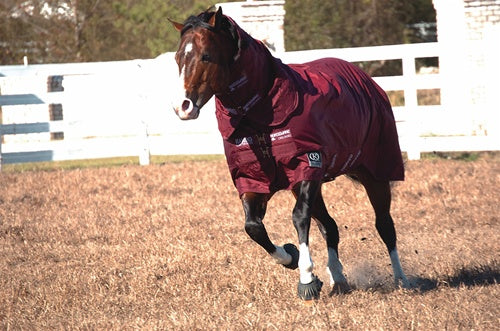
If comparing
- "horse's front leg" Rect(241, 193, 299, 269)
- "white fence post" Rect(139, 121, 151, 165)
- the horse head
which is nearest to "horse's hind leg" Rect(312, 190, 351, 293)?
"horse's front leg" Rect(241, 193, 299, 269)

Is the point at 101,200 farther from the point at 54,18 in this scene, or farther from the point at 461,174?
the point at 54,18

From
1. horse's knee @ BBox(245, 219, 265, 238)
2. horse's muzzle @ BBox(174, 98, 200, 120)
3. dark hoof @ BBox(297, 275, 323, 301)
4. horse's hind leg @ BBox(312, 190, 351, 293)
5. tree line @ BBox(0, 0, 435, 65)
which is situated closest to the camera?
horse's muzzle @ BBox(174, 98, 200, 120)

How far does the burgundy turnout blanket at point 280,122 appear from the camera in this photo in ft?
19.6

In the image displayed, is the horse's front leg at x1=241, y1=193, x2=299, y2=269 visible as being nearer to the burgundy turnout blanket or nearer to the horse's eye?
the burgundy turnout blanket

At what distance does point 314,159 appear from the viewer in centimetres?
610

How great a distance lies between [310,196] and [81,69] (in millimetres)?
10282


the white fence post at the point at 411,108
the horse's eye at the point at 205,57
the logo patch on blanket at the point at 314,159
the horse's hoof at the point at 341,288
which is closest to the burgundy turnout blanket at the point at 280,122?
the logo patch on blanket at the point at 314,159

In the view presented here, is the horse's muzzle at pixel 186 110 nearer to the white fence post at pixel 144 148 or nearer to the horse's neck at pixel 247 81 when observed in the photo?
the horse's neck at pixel 247 81

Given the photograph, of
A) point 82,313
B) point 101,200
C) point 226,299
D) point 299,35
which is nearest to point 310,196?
point 226,299

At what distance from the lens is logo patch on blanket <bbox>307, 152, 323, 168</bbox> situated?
6.08m

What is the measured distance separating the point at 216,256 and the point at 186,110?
8.74ft

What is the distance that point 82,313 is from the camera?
6.26 meters

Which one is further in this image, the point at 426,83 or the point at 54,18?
the point at 54,18

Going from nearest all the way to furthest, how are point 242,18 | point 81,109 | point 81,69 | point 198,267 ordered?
point 198,267 → point 81,69 → point 242,18 → point 81,109
